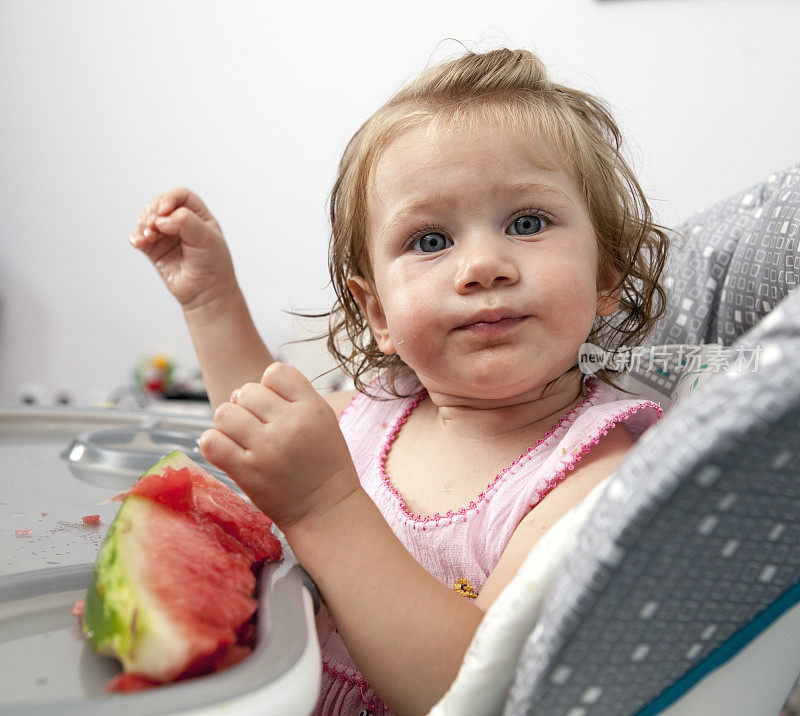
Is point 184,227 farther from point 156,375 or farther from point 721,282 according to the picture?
point 156,375

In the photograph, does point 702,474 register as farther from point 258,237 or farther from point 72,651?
point 258,237

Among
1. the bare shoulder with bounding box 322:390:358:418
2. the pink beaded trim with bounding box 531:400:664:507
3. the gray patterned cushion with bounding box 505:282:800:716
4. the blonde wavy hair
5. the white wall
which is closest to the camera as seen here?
the gray patterned cushion with bounding box 505:282:800:716

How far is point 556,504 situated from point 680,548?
10.9 inches

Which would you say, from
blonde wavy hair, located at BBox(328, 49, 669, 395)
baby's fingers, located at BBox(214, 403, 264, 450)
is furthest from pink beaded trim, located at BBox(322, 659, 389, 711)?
blonde wavy hair, located at BBox(328, 49, 669, 395)

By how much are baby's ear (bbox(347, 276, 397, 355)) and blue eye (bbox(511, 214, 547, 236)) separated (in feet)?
0.70

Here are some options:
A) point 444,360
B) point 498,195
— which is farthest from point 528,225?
point 444,360

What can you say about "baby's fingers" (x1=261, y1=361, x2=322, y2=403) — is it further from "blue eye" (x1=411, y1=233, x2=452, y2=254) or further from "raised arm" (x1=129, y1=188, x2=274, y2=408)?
"raised arm" (x1=129, y1=188, x2=274, y2=408)

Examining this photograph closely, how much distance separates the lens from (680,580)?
340mm

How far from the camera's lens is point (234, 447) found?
513 mm

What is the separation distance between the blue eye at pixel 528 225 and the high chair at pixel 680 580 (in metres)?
0.35

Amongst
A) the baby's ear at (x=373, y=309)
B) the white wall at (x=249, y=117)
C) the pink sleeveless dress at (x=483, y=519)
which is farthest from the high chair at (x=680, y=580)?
the white wall at (x=249, y=117)

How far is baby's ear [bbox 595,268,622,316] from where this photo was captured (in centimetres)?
79

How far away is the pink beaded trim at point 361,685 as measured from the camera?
625 mm

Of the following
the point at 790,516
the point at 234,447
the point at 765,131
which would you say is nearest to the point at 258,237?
the point at 765,131
